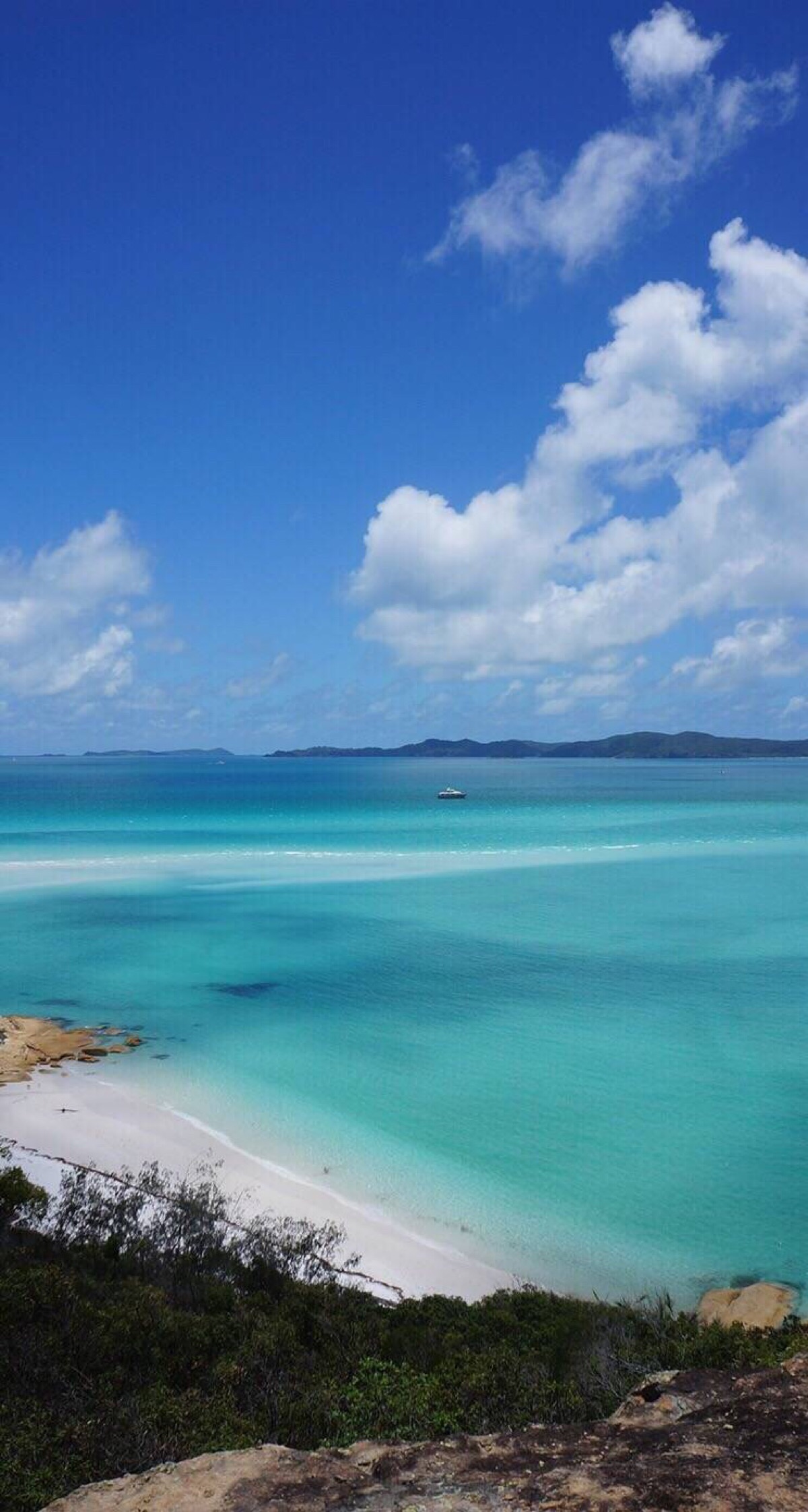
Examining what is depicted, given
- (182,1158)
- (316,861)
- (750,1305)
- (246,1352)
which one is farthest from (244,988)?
(316,861)

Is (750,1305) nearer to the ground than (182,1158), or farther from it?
farther from it

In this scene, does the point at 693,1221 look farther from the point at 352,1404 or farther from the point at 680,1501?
the point at 680,1501

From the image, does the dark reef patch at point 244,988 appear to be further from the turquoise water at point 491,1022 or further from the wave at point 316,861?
the wave at point 316,861

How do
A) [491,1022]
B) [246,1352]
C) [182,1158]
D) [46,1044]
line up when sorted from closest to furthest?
[246,1352], [182,1158], [46,1044], [491,1022]

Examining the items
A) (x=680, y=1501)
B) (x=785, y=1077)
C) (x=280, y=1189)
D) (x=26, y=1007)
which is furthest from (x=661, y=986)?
(x=680, y=1501)

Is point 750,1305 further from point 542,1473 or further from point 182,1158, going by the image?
point 182,1158

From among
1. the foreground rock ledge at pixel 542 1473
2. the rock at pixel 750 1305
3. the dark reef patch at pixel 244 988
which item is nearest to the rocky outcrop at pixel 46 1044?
the dark reef patch at pixel 244 988
